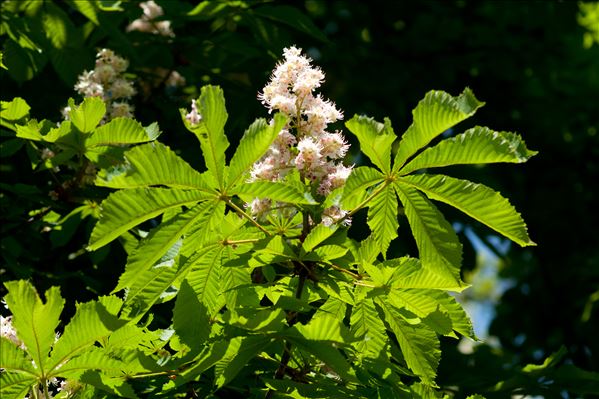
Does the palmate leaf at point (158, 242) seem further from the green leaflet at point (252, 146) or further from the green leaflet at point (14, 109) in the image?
the green leaflet at point (14, 109)

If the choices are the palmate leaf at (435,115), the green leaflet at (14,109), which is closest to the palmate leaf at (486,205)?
the palmate leaf at (435,115)

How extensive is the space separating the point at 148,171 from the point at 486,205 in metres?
0.77

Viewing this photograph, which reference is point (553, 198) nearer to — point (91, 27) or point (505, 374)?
point (505, 374)

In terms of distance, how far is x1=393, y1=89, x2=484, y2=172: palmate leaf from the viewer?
6.23 feet

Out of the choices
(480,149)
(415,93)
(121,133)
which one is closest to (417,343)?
(480,149)

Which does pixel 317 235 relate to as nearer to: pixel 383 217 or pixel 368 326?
pixel 383 217

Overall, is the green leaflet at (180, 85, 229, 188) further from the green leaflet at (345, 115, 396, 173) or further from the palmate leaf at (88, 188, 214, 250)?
the green leaflet at (345, 115, 396, 173)

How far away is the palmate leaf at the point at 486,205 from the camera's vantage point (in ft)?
6.17

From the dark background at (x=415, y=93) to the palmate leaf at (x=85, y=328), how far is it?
4.49 feet

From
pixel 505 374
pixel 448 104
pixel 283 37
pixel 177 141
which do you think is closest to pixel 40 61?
pixel 177 141

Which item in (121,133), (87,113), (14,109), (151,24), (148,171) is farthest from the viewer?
(151,24)

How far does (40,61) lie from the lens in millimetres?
3707

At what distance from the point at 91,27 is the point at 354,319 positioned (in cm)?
259

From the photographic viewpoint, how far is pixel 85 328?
1.91 meters
